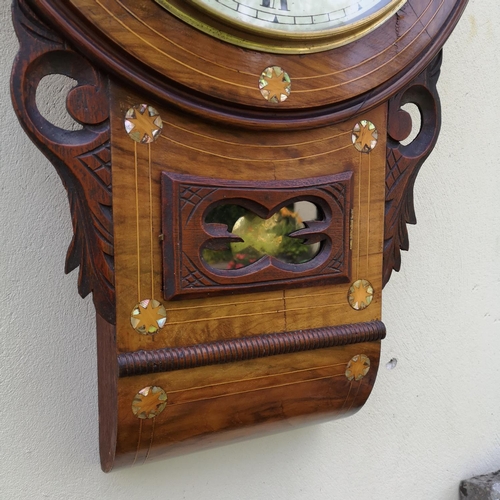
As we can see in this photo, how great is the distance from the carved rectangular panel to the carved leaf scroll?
56 mm

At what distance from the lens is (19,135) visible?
57cm

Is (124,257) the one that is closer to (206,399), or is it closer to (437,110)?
(206,399)

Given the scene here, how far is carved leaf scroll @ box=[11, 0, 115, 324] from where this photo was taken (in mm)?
463

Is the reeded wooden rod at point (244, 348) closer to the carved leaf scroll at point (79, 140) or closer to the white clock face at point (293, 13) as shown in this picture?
the carved leaf scroll at point (79, 140)

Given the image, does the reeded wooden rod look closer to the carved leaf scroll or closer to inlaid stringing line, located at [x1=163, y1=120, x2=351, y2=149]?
the carved leaf scroll

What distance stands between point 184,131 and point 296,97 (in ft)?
0.39

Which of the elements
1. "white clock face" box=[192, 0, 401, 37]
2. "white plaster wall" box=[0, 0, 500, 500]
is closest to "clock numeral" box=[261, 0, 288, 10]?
"white clock face" box=[192, 0, 401, 37]

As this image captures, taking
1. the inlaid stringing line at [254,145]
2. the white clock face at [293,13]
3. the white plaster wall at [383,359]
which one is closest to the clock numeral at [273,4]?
the white clock face at [293,13]

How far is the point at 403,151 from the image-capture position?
2.12 ft

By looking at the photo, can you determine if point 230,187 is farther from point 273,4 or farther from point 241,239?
point 273,4

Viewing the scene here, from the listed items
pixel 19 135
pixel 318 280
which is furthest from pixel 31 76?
pixel 318 280

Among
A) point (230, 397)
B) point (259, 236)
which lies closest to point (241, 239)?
point (259, 236)

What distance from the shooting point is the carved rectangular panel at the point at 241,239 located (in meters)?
0.52

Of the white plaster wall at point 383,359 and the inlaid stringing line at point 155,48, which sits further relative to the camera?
the white plaster wall at point 383,359
